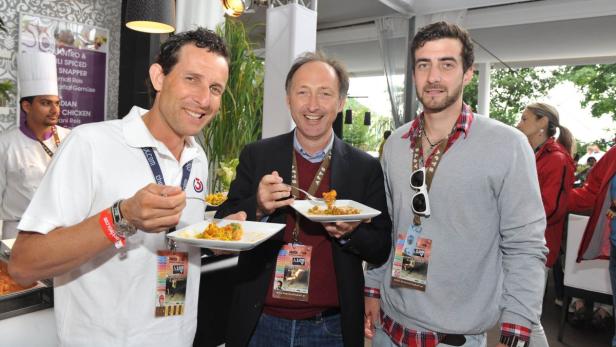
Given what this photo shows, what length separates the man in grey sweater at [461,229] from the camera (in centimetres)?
134

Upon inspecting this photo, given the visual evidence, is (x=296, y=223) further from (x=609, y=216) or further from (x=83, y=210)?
(x=609, y=216)

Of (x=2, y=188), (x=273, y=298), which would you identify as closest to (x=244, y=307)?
(x=273, y=298)

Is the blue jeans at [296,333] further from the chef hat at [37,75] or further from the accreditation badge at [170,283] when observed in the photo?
the chef hat at [37,75]

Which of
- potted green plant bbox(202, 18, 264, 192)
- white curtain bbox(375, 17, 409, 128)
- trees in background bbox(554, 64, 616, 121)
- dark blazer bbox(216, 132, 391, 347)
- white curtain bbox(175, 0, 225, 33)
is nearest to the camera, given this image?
dark blazer bbox(216, 132, 391, 347)

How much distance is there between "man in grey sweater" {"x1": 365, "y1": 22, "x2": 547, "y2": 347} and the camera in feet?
4.39

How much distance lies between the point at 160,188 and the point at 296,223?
0.75m

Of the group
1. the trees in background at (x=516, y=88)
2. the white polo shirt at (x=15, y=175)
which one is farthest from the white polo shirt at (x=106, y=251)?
the trees in background at (x=516, y=88)

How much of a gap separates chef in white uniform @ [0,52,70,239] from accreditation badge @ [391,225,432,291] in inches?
105

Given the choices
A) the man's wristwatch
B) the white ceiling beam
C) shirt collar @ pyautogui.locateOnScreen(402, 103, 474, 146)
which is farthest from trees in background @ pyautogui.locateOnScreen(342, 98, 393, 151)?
the man's wristwatch

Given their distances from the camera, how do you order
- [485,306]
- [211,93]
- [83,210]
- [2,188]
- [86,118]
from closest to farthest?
[83,210] → [211,93] → [485,306] → [2,188] → [86,118]

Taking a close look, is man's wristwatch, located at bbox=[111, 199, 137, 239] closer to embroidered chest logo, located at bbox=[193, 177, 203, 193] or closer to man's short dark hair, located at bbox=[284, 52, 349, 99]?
embroidered chest logo, located at bbox=[193, 177, 203, 193]

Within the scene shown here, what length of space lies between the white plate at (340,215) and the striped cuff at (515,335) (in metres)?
0.52

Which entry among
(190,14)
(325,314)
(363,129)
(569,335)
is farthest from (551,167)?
(363,129)

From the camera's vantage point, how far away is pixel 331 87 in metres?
1.65
